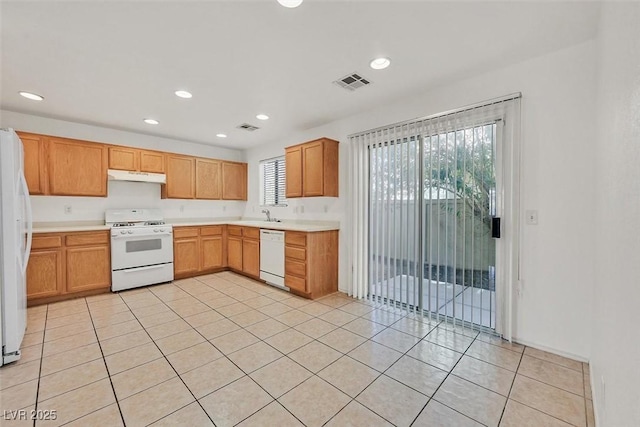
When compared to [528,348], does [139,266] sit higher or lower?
higher

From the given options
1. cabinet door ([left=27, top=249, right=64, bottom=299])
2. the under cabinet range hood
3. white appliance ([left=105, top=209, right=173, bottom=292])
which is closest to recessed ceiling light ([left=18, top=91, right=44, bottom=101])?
the under cabinet range hood

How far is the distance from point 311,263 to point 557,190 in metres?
2.68

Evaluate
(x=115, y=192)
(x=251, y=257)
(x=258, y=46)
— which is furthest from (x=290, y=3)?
(x=115, y=192)

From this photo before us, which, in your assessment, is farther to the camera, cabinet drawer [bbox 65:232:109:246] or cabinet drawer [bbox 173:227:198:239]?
cabinet drawer [bbox 173:227:198:239]

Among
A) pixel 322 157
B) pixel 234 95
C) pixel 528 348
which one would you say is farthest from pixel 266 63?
pixel 528 348

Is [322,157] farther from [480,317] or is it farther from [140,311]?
[140,311]

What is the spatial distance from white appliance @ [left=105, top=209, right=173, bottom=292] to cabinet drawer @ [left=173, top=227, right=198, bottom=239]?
103mm

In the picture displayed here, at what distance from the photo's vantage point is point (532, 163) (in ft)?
7.54

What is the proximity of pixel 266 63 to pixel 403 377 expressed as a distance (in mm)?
2867

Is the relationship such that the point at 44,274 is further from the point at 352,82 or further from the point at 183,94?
the point at 352,82

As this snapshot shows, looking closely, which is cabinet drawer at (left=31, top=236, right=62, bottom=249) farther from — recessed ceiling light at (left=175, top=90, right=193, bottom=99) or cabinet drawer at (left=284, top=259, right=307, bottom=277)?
cabinet drawer at (left=284, top=259, right=307, bottom=277)

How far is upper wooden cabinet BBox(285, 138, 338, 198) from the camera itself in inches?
148

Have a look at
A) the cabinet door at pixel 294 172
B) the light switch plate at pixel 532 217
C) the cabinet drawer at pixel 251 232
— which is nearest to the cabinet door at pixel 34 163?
the cabinet drawer at pixel 251 232

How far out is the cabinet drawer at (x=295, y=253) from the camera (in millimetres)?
3607
